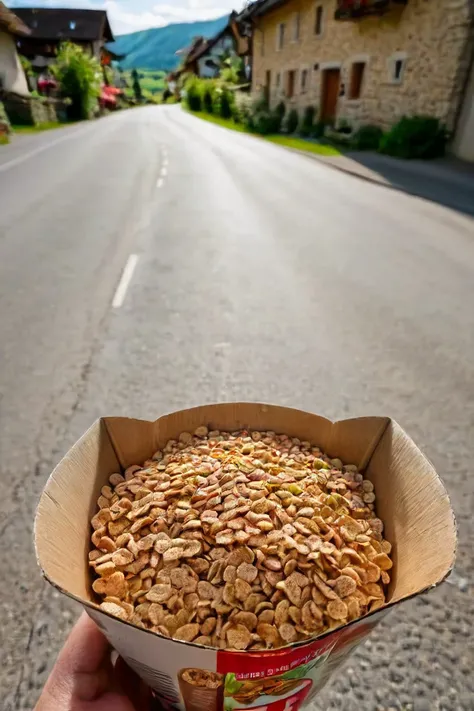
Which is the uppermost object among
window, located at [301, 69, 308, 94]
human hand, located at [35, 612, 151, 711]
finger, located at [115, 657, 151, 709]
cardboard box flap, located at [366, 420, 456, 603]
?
cardboard box flap, located at [366, 420, 456, 603]

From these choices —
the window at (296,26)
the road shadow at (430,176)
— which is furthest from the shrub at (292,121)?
the road shadow at (430,176)

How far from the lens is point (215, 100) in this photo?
3647 centimetres

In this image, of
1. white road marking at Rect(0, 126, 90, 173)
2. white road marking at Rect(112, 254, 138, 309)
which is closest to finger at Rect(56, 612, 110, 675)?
white road marking at Rect(112, 254, 138, 309)

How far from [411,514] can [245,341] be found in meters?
3.10

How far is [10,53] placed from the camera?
97.8ft

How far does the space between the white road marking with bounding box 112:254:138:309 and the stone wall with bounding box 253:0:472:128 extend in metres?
12.2

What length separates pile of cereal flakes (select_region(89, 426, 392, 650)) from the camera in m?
1.04

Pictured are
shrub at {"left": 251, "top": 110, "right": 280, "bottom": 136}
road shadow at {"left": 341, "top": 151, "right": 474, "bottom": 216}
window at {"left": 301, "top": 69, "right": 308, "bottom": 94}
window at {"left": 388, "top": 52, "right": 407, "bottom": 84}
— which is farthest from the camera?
shrub at {"left": 251, "top": 110, "right": 280, "bottom": 136}

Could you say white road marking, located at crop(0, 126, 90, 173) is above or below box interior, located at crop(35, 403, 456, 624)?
below

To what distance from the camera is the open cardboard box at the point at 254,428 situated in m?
0.90

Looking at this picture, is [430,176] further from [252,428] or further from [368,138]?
[252,428]

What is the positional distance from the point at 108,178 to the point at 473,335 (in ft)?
34.2

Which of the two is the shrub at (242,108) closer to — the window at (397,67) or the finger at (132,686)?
the window at (397,67)

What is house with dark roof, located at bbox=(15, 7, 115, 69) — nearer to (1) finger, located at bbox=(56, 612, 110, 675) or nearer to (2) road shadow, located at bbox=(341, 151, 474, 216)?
(2) road shadow, located at bbox=(341, 151, 474, 216)
